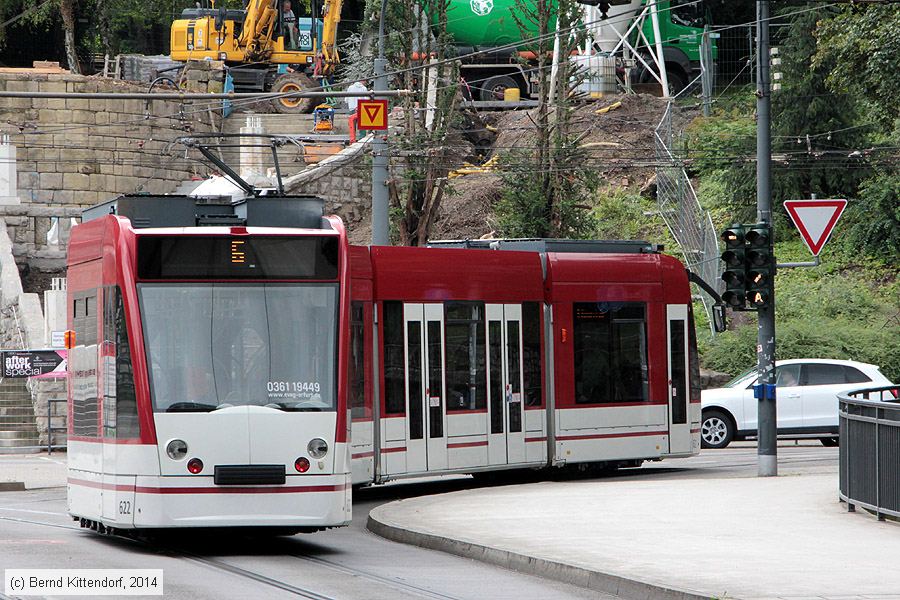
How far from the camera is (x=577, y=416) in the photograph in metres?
20.3

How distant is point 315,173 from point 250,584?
3412cm

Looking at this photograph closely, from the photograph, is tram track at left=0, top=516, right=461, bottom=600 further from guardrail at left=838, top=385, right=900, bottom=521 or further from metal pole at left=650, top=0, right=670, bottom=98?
metal pole at left=650, top=0, right=670, bottom=98

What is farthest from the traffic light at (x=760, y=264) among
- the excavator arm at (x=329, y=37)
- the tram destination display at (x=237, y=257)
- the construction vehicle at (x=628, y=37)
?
the excavator arm at (x=329, y=37)

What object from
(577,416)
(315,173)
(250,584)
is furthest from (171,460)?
(315,173)

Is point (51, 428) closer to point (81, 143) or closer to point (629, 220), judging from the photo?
point (629, 220)

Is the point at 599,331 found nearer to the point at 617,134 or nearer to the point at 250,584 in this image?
the point at 250,584

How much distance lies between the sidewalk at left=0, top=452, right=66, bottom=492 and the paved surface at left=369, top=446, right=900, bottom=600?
25.0ft

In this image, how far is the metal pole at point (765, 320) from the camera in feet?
65.7

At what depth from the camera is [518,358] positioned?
1964 centimetres

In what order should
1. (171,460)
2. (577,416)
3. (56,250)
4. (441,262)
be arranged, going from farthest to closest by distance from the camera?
1. (56,250)
2. (577,416)
3. (441,262)
4. (171,460)

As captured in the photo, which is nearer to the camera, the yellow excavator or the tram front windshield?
the tram front windshield

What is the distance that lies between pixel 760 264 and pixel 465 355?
4337mm

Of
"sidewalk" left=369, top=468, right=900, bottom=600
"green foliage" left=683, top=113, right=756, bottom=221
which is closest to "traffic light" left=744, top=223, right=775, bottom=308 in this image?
"sidewalk" left=369, top=468, right=900, bottom=600

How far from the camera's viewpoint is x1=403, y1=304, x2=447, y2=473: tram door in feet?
60.0
